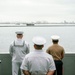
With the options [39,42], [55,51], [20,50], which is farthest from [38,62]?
[20,50]

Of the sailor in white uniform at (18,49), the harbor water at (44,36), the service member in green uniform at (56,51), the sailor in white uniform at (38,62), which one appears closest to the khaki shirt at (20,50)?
the sailor in white uniform at (18,49)

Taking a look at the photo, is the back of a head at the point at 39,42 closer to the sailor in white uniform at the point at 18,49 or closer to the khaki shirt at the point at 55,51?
the khaki shirt at the point at 55,51

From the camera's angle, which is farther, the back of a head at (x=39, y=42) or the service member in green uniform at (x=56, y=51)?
the service member in green uniform at (x=56, y=51)

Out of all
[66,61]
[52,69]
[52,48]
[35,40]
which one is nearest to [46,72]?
[52,69]

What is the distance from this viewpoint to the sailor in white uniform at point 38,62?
12.9ft

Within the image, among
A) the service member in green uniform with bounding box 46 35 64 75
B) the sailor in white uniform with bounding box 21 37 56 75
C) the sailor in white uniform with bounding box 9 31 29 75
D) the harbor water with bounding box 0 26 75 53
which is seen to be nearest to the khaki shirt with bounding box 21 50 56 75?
the sailor in white uniform with bounding box 21 37 56 75

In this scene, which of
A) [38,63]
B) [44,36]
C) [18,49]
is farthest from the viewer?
[44,36]

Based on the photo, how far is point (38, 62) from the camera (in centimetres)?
393

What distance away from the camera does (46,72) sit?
3.96 metres

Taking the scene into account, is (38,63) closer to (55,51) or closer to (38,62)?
(38,62)

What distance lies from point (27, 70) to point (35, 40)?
397mm

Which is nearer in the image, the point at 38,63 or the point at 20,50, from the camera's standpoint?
the point at 38,63

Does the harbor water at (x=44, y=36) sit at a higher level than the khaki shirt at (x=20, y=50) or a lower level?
lower

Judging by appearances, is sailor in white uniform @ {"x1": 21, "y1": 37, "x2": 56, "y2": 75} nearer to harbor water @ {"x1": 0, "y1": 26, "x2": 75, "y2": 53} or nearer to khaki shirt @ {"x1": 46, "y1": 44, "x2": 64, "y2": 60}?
khaki shirt @ {"x1": 46, "y1": 44, "x2": 64, "y2": 60}
